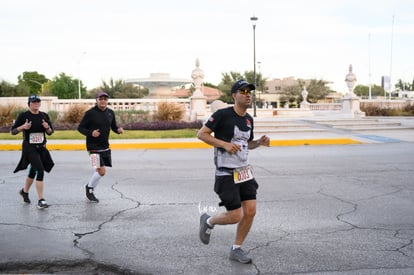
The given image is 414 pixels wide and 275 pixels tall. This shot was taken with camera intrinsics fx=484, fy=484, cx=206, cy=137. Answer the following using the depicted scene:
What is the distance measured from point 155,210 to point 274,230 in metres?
2.09

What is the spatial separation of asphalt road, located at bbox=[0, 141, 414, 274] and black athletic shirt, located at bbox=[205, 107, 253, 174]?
1035mm

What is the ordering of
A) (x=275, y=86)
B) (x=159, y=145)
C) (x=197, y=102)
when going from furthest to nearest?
(x=275, y=86)
(x=197, y=102)
(x=159, y=145)

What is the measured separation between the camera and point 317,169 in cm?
1181

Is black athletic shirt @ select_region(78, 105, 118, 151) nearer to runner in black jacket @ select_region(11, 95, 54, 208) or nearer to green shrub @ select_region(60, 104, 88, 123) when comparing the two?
runner in black jacket @ select_region(11, 95, 54, 208)

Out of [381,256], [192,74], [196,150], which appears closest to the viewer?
[381,256]

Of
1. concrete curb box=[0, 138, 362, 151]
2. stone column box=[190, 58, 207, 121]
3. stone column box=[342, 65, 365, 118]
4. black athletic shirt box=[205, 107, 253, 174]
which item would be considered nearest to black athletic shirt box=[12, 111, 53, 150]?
black athletic shirt box=[205, 107, 253, 174]

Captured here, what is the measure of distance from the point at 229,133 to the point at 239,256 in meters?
1.27

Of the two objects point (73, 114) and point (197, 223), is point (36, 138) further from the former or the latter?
point (73, 114)

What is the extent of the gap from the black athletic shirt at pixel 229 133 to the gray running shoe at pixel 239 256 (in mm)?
874

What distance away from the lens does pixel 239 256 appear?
497 centimetres

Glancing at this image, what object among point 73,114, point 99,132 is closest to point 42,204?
point 99,132

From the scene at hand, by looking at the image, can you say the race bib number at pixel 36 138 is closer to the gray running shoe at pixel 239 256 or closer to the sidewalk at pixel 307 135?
the gray running shoe at pixel 239 256

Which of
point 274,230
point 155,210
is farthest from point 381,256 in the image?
point 155,210

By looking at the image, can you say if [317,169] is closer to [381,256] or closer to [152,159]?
[152,159]
